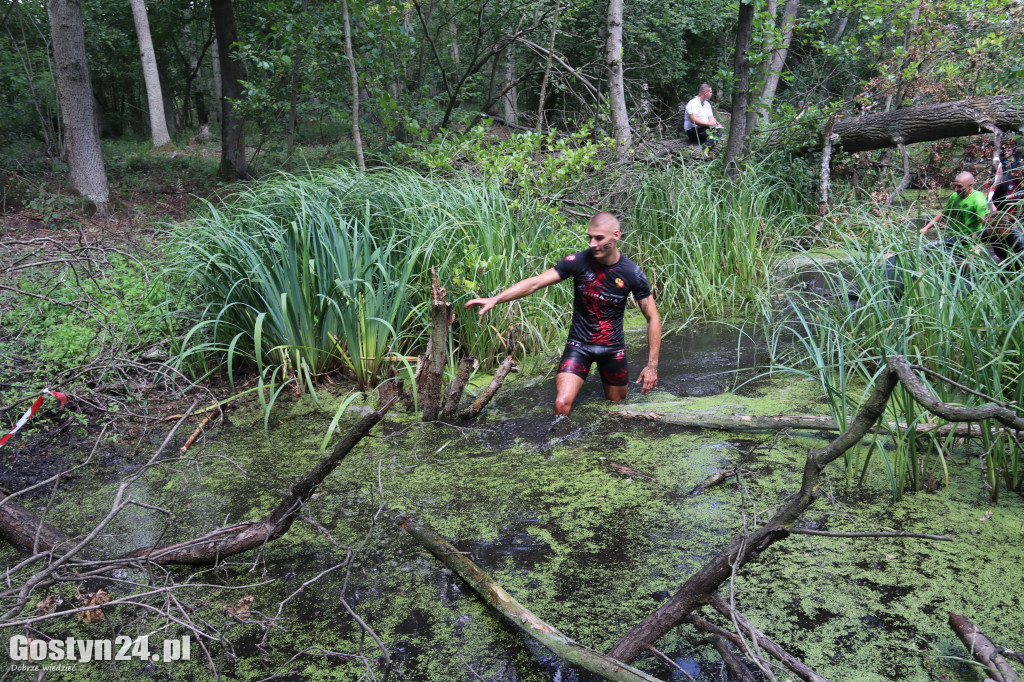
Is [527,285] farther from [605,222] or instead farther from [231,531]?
[231,531]

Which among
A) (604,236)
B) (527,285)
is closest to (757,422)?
(604,236)

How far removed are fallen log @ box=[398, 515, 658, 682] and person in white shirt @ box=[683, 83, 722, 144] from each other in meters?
8.06

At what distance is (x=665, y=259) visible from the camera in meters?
6.44

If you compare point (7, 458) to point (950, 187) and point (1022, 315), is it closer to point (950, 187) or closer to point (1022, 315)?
point (1022, 315)

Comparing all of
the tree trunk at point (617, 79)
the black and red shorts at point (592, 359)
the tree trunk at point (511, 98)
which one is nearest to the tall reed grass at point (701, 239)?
the tree trunk at point (617, 79)

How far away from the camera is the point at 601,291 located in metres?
4.18

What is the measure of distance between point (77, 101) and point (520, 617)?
32.2 feet

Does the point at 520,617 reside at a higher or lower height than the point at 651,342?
lower

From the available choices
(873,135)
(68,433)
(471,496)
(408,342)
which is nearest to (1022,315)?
(471,496)

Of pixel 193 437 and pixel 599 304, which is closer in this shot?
pixel 193 437

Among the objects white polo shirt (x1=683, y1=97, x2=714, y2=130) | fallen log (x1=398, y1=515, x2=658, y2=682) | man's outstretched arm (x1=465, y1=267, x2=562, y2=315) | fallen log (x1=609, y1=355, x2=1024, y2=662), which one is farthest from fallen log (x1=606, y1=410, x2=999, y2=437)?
white polo shirt (x1=683, y1=97, x2=714, y2=130)

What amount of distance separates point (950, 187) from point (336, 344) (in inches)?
295

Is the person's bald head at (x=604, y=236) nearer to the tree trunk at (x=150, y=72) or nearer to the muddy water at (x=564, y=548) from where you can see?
the muddy water at (x=564, y=548)

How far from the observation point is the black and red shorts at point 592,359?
4.22m
